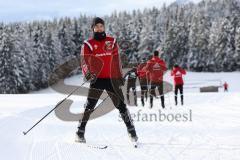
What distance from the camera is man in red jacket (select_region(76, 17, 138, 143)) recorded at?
238 inches

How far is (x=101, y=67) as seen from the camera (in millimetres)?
6121

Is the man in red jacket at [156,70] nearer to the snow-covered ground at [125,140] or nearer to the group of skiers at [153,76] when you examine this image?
the group of skiers at [153,76]

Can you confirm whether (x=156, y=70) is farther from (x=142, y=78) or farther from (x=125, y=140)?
(x=125, y=140)

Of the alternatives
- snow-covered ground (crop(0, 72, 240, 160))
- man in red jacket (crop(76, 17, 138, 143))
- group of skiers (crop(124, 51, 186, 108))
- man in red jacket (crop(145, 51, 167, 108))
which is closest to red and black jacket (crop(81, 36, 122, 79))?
man in red jacket (crop(76, 17, 138, 143))

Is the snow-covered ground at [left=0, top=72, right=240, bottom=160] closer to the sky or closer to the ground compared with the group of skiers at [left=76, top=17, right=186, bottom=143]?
closer to the ground

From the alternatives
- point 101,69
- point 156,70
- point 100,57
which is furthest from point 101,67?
point 156,70

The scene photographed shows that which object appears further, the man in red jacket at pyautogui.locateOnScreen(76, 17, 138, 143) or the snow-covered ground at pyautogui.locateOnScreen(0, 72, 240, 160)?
the man in red jacket at pyautogui.locateOnScreen(76, 17, 138, 143)

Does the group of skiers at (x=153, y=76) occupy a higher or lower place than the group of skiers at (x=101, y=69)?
lower

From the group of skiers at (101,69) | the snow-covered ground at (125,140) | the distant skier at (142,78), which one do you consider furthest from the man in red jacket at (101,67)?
the distant skier at (142,78)

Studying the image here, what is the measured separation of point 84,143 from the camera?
20.5 feet

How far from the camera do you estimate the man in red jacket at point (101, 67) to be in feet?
19.8

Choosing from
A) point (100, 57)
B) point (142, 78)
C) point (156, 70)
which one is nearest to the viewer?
point (100, 57)

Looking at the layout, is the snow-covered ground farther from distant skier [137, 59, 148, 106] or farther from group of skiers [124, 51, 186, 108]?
distant skier [137, 59, 148, 106]

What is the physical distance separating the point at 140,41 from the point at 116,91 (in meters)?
75.1
